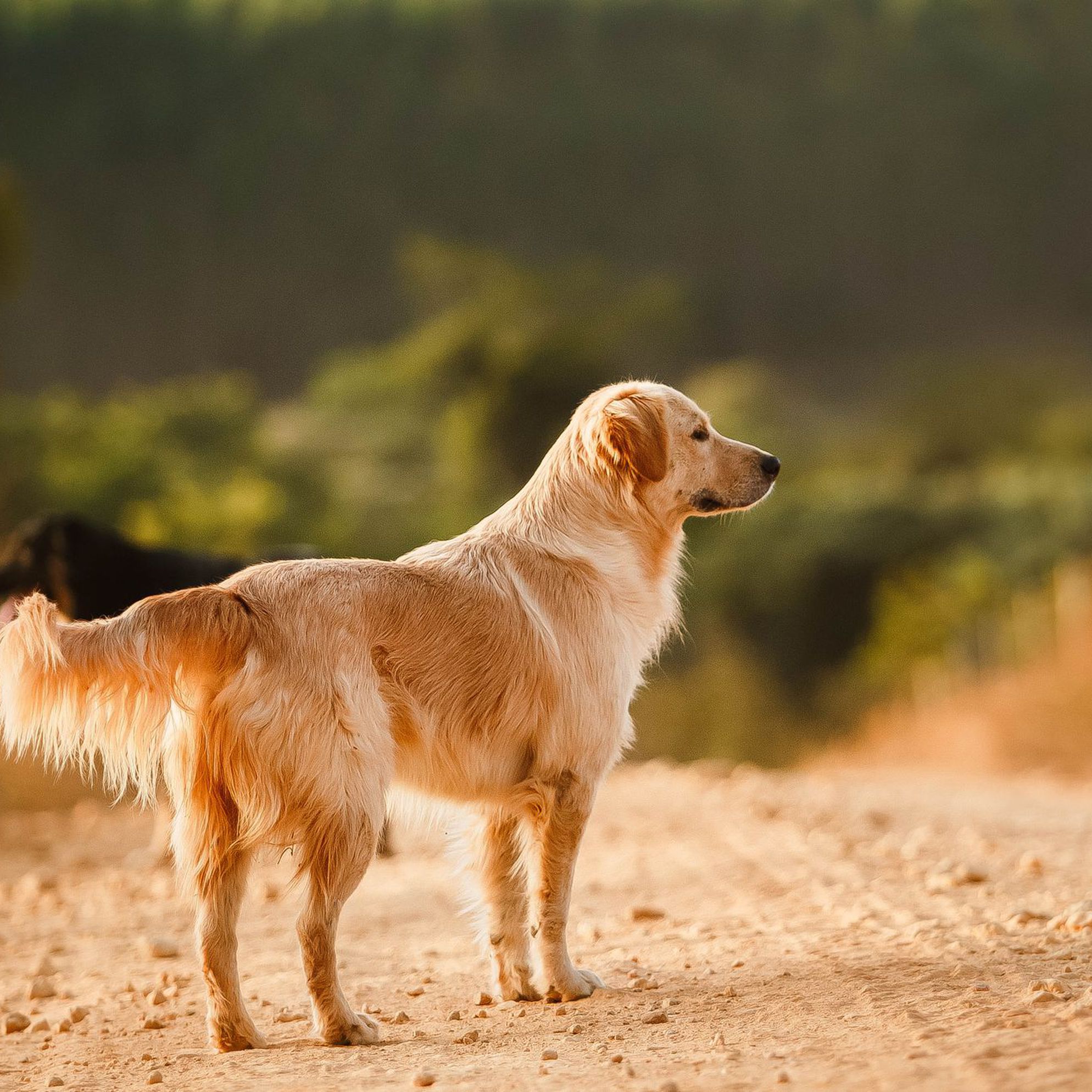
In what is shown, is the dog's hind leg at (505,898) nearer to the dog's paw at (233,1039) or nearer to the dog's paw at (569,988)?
the dog's paw at (569,988)

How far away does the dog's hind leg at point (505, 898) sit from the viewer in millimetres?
5129

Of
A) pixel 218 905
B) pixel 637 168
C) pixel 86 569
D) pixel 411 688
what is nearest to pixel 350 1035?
pixel 218 905

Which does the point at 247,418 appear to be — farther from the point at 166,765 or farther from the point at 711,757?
the point at 166,765

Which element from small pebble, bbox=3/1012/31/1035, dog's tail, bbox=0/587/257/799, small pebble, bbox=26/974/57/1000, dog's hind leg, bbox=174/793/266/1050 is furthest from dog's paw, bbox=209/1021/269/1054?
small pebble, bbox=26/974/57/1000

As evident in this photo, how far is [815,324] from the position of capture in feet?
128

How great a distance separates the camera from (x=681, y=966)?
17.3 ft

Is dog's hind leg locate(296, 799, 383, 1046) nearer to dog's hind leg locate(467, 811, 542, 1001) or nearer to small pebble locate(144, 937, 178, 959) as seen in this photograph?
dog's hind leg locate(467, 811, 542, 1001)

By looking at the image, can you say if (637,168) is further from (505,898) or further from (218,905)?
(218,905)

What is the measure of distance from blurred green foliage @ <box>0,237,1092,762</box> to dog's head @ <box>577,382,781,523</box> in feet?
43.2

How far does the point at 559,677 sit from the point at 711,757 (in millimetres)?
14053

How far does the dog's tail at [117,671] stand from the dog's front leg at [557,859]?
1.31 meters

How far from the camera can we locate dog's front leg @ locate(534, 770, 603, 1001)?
4953 mm

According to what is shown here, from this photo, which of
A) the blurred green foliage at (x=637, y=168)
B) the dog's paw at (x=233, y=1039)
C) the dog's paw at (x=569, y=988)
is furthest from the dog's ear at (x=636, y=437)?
the blurred green foliage at (x=637, y=168)

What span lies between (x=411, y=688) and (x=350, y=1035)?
45.4 inches
